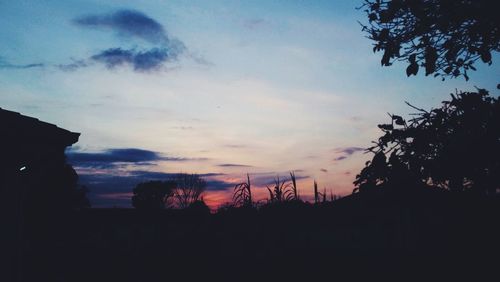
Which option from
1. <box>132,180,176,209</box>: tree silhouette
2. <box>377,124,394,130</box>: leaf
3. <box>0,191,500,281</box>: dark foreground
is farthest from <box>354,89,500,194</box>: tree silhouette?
<box>132,180,176,209</box>: tree silhouette

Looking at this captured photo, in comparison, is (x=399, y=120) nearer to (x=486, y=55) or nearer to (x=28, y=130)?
(x=486, y=55)

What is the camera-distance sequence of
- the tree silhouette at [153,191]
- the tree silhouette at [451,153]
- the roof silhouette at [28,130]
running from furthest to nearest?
the tree silhouette at [153,191]
the roof silhouette at [28,130]
the tree silhouette at [451,153]

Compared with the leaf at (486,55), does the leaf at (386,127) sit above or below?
below

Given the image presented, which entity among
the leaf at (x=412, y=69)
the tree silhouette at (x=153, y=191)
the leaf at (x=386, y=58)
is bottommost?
the tree silhouette at (x=153, y=191)

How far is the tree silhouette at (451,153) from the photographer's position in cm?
310

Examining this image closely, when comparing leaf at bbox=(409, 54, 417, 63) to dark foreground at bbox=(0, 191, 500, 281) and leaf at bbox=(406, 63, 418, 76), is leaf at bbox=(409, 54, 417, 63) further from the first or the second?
dark foreground at bbox=(0, 191, 500, 281)

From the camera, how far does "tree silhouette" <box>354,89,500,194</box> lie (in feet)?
10.2

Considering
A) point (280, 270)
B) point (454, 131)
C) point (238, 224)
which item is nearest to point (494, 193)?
point (454, 131)

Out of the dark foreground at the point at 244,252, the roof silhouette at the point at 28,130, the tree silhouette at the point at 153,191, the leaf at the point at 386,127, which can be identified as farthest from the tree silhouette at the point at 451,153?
the tree silhouette at the point at 153,191

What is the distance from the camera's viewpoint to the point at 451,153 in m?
3.22

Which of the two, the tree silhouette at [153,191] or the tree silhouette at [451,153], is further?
the tree silhouette at [153,191]

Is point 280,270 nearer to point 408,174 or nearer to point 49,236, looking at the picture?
point 49,236

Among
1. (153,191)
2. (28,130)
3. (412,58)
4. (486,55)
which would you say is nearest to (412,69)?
(412,58)

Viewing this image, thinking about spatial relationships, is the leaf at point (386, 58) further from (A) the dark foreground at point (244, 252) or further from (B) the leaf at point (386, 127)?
(A) the dark foreground at point (244, 252)
